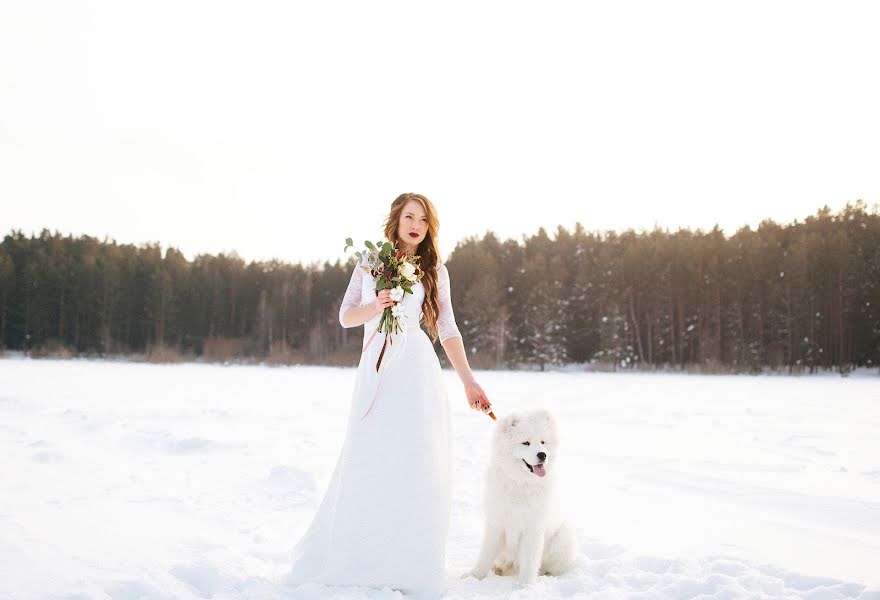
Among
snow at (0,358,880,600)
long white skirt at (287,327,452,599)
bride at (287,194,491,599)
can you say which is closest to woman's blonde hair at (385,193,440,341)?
bride at (287,194,491,599)

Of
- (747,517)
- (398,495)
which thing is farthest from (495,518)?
(747,517)

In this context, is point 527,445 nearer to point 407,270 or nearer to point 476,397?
point 476,397

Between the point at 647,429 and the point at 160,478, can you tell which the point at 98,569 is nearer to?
the point at 160,478

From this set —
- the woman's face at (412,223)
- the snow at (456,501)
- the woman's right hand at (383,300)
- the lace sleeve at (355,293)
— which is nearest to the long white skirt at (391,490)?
the snow at (456,501)

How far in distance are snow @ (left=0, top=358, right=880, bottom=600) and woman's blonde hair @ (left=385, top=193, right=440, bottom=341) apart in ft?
5.36

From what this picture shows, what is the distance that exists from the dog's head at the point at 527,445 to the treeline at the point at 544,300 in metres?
30.8

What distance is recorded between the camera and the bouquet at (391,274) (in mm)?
3459

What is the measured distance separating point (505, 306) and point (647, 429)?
26907 millimetres

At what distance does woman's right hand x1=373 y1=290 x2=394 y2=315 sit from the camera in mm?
3385

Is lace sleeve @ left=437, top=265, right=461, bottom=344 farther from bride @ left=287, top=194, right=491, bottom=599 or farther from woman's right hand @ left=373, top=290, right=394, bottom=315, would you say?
woman's right hand @ left=373, top=290, right=394, bottom=315

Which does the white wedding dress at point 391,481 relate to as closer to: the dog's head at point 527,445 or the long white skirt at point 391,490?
the long white skirt at point 391,490

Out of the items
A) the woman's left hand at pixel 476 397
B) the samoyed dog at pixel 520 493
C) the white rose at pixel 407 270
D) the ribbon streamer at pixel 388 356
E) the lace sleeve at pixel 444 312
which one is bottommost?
the samoyed dog at pixel 520 493

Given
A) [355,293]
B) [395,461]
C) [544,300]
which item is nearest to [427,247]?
[355,293]

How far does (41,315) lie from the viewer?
44.2 meters
